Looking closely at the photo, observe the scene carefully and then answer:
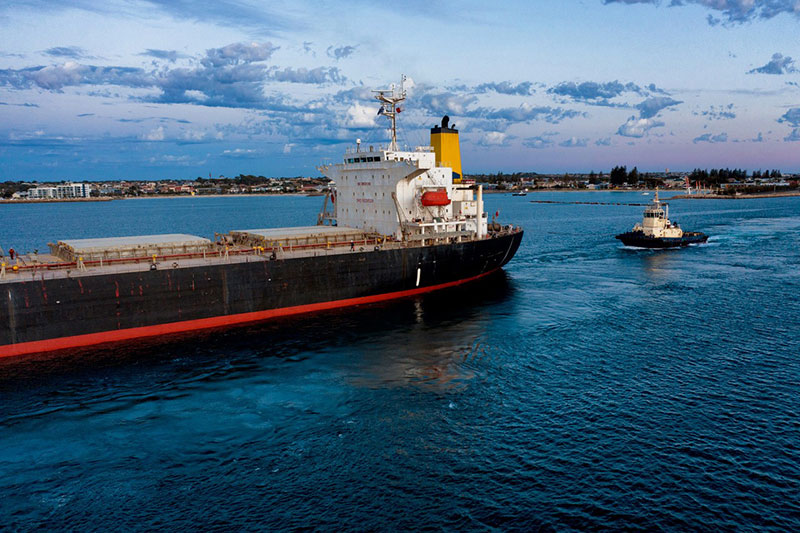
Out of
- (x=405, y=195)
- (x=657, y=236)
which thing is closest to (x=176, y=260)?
(x=405, y=195)

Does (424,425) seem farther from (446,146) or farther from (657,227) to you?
(657,227)

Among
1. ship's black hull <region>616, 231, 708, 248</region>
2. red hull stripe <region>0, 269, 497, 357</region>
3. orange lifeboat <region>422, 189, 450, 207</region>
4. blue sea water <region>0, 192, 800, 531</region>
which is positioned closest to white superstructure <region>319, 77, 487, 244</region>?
orange lifeboat <region>422, 189, 450, 207</region>

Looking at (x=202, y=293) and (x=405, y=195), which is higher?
(x=405, y=195)

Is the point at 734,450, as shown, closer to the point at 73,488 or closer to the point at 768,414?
the point at 768,414

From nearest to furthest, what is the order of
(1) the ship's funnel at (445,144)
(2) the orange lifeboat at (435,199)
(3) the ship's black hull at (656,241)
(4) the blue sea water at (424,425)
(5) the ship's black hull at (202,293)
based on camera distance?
(4) the blue sea water at (424,425) → (5) the ship's black hull at (202,293) → (2) the orange lifeboat at (435,199) → (1) the ship's funnel at (445,144) → (3) the ship's black hull at (656,241)

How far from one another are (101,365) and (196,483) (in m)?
12.9

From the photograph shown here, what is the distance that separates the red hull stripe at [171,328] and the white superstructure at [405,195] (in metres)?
5.61

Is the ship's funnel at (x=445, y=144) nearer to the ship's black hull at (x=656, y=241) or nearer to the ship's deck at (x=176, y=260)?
the ship's deck at (x=176, y=260)

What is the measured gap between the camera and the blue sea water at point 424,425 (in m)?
14.7

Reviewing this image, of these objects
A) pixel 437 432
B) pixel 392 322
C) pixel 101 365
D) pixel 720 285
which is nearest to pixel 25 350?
pixel 101 365

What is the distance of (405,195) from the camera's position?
134ft

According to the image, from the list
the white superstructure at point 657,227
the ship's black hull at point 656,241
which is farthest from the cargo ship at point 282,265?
the white superstructure at point 657,227

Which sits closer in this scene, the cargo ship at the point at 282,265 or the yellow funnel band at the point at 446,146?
the cargo ship at the point at 282,265

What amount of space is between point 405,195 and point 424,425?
24297 mm
